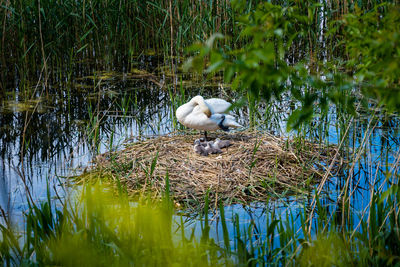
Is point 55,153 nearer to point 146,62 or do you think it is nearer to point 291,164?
point 291,164

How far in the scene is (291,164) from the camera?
3.63 meters

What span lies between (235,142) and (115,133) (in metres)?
1.16

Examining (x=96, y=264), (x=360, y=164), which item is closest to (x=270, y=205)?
(x=360, y=164)

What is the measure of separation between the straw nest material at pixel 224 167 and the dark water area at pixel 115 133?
148 millimetres

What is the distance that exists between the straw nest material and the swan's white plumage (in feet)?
0.73

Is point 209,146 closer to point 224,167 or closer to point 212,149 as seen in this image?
point 212,149

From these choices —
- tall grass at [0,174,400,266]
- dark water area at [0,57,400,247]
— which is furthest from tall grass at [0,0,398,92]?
tall grass at [0,174,400,266]

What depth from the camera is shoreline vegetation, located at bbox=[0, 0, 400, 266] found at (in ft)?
5.21

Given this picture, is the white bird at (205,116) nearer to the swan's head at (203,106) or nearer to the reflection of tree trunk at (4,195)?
the swan's head at (203,106)

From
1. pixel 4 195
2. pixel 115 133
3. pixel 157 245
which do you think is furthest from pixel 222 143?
pixel 157 245

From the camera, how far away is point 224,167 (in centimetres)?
360

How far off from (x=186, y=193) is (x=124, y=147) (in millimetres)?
1107

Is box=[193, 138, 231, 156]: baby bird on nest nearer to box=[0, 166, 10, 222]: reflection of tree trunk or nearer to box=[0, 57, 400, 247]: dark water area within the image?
box=[0, 57, 400, 247]: dark water area

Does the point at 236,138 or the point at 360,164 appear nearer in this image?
the point at 360,164
